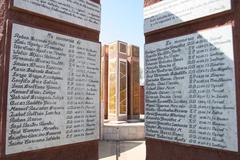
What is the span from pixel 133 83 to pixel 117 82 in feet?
4.33

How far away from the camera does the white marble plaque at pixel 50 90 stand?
2.73 meters

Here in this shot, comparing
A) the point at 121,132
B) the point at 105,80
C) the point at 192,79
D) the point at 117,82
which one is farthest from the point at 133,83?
the point at 192,79

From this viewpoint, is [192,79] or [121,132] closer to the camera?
[192,79]

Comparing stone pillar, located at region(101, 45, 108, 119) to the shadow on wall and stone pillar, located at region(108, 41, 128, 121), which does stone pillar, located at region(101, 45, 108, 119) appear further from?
the shadow on wall

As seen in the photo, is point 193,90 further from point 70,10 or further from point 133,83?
point 133,83

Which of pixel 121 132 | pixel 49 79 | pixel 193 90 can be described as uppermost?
pixel 49 79

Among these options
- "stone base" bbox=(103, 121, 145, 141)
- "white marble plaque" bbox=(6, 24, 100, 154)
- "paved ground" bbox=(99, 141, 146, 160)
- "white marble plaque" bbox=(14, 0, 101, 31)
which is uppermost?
"white marble plaque" bbox=(14, 0, 101, 31)

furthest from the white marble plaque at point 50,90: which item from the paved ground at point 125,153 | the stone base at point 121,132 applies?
the stone base at point 121,132

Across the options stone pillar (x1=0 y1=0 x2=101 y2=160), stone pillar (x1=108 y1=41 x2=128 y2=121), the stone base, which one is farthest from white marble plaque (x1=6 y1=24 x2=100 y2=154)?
stone pillar (x1=108 y1=41 x2=128 y2=121)

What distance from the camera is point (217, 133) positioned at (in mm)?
2922

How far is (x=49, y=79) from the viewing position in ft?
9.94

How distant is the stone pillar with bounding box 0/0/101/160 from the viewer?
2693 millimetres

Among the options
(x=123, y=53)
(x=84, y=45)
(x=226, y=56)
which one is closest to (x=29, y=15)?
(x=84, y=45)

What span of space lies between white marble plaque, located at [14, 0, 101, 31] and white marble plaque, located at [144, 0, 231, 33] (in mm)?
758
